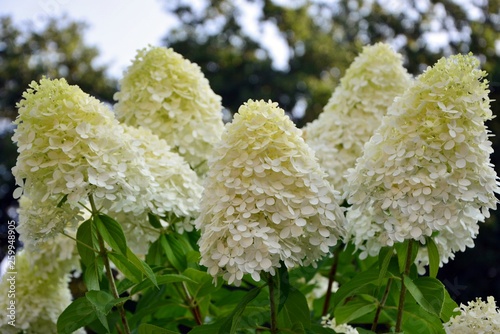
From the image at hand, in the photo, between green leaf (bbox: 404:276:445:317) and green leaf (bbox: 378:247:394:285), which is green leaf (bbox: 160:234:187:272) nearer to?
green leaf (bbox: 378:247:394:285)

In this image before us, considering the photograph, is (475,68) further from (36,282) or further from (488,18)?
(488,18)

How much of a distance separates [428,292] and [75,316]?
100 cm

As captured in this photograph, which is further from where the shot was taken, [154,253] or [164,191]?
[154,253]

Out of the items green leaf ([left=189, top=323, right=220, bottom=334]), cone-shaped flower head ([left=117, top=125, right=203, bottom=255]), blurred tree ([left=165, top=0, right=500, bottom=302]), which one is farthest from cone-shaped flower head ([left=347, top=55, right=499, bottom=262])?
blurred tree ([left=165, top=0, right=500, bottom=302])

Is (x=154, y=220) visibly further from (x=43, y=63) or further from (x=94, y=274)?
(x=43, y=63)

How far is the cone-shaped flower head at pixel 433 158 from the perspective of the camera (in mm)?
1908

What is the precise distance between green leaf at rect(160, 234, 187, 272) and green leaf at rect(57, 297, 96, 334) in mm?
369

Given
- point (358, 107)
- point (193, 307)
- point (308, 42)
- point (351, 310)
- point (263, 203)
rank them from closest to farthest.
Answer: point (263, 203) → point (351, 310) → point (193, 307) → point (358, 107) → point (308, 42)

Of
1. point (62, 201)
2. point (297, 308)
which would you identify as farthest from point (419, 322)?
point (62, 201)

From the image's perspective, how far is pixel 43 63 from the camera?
63.8ft

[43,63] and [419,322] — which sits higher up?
[43,63]

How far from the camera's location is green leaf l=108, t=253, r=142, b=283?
2.20 metres

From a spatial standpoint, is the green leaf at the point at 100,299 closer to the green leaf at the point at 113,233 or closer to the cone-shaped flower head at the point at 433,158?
the green leaf at the point at 113,233

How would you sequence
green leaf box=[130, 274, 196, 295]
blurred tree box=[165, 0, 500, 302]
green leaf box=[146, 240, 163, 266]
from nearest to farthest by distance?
green leaf box=[130, 274, 196, 295], green leaf box=[146, 240, 163, 266], blurred tree box=[165, 0, 500, 302]
